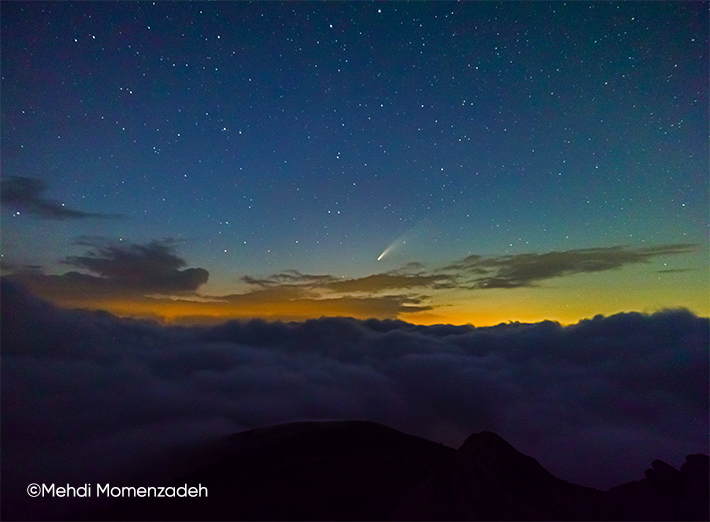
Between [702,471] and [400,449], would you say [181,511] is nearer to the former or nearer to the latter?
[400,449]

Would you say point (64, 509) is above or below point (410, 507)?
below

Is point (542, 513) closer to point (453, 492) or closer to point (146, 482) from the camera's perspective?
point (453, 492)

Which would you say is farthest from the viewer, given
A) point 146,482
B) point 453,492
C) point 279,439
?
point 279,439

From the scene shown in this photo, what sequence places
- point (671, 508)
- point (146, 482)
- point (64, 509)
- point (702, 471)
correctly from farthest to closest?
point (146, 482), point (64, 509), point (702, 471), point (671, 508)

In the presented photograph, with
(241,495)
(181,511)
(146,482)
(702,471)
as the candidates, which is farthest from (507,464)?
Answer: (146,482)

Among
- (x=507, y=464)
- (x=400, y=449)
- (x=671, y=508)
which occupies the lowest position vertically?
(x=671, y=508)

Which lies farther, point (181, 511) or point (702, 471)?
point (702, 471)
